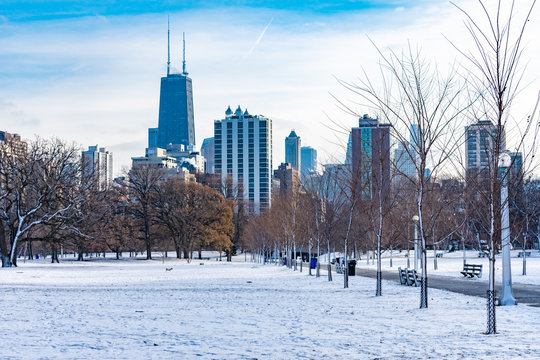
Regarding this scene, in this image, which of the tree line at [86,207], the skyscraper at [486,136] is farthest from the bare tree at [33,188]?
the skyscraper at [486,136]

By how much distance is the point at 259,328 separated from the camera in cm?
1278

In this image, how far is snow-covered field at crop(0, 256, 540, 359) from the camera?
10.0m

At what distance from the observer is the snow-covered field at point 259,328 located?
10.0 meters

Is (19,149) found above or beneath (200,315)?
above

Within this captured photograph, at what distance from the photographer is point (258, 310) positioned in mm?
16359

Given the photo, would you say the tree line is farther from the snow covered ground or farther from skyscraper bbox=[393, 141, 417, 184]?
skyscraper bbox=[393, 141, 417, 184]

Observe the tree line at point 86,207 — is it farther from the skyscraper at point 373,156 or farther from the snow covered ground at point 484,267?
the skyscraper at point 373,156

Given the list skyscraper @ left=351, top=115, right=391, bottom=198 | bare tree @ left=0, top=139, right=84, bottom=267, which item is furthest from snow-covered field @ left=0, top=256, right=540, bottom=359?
bare tree @ left=0, top=139, right=84, bottom=267

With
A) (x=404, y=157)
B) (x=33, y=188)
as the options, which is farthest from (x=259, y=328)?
(x=33, y=188)

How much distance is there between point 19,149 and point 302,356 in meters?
44.8

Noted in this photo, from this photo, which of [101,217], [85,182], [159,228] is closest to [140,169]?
[159,228]

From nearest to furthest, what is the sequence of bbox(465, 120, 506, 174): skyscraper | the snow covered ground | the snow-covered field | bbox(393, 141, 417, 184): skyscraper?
the snow-covered field, bbox(465, 120, 506, 174): skyscraper, bbox(393, 141, 417, 184): skyscraper, the snow covered ground

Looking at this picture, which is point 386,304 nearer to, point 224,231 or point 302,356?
point 302,356

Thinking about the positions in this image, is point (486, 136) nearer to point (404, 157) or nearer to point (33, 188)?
point (404, 157)
